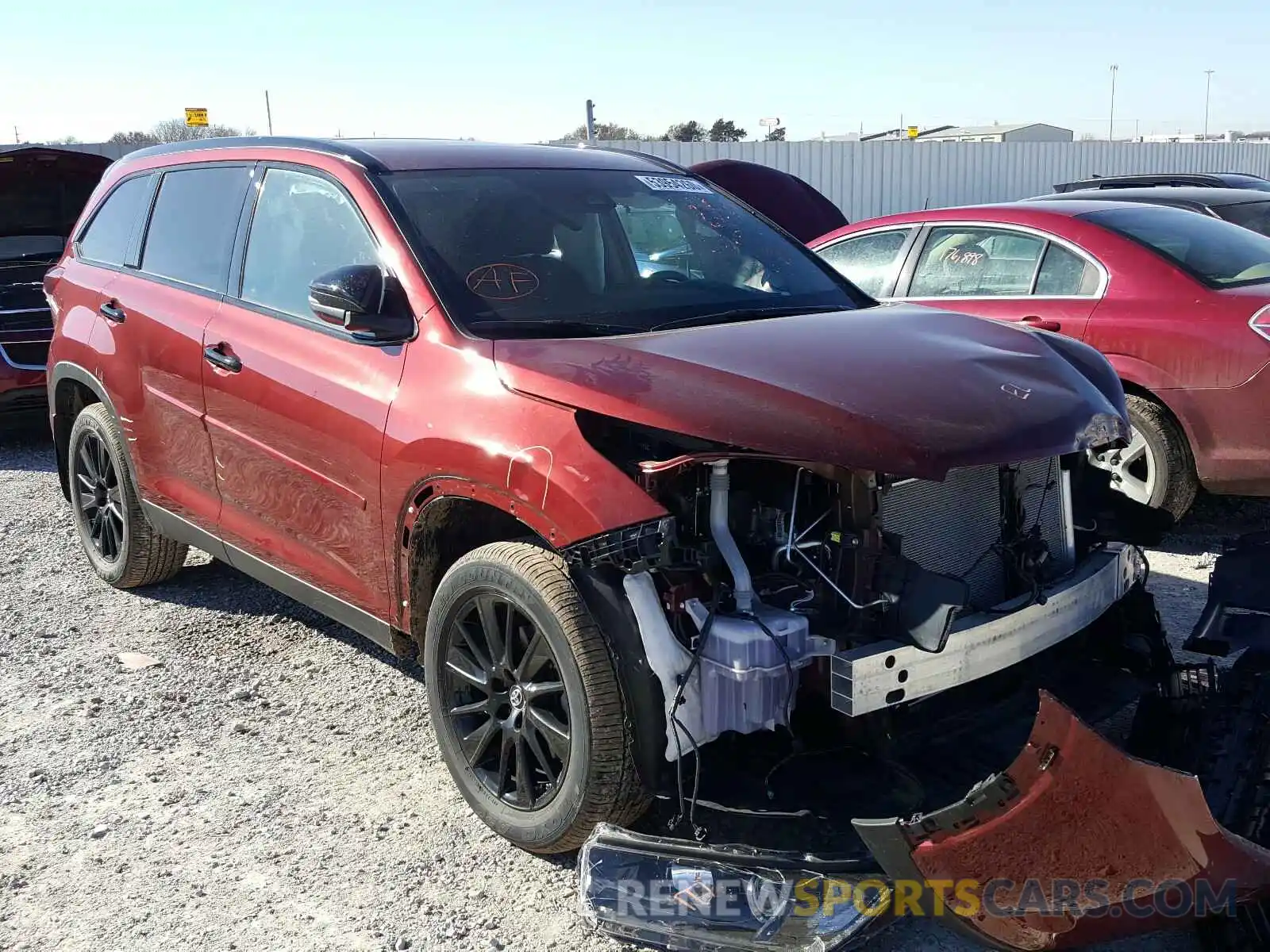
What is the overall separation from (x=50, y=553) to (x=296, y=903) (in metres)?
3.85

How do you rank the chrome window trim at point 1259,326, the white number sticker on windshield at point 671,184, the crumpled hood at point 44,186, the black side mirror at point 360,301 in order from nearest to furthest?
the black side mirror at point 360,301 → the white number sticker on windshield at point 671,184 → the chrome window trim at point 1259,326 → the crumpled hood at point 44,186

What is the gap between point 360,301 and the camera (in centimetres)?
338

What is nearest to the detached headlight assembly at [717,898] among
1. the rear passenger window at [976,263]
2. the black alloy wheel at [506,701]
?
the black alloy wheel at [506,701]

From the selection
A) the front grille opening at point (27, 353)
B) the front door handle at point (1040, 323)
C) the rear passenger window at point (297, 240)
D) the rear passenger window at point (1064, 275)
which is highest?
the rear passenger window at point (297, 240)

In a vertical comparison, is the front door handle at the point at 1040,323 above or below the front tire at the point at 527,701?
above

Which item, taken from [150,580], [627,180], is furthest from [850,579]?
[150,580]

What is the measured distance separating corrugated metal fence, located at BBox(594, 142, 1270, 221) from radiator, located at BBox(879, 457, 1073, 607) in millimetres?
16497

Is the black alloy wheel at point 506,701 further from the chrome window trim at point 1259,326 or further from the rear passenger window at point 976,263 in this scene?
the rear passenger window at point 976,263

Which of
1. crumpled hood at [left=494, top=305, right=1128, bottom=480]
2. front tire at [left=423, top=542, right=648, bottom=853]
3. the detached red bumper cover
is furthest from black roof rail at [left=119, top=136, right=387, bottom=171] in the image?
the detached red bumper cover

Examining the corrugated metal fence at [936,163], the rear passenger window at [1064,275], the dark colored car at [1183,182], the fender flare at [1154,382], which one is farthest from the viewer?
the corrugated metal fence at [936,163]

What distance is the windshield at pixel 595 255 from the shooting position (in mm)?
3494

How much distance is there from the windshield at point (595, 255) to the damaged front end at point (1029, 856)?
1475 mm

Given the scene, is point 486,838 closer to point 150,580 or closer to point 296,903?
point 296,903

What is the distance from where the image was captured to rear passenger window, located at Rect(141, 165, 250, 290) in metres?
4.40
